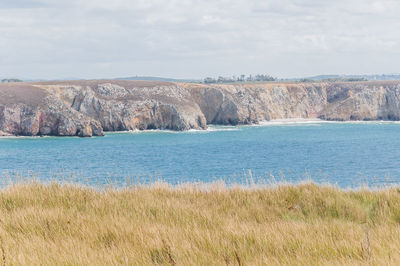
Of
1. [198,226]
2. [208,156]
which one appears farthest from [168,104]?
[198,226]

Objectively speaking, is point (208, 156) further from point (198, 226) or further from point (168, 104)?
point (198, 226)

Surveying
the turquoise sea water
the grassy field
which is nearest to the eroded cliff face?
the turquoise sea water

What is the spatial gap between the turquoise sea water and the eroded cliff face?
4495mm

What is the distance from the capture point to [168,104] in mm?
92375

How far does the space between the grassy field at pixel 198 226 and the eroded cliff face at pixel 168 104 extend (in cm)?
7399

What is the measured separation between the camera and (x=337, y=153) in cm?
6241

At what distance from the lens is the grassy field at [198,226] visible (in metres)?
5.83

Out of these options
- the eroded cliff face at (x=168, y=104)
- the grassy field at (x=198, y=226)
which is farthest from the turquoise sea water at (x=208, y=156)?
the grassy field at (x=198, y=226)

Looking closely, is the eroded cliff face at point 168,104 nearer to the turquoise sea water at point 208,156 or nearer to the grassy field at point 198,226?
the turquoise sea water at point 208,156

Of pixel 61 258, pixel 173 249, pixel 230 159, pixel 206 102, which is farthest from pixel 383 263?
pixel 206 102

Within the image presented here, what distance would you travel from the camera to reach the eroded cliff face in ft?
265

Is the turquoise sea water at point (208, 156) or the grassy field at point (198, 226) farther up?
the grassy field at point (198, 226)

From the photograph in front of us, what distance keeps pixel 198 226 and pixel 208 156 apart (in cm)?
5172

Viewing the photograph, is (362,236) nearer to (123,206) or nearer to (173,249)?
(173,249)
